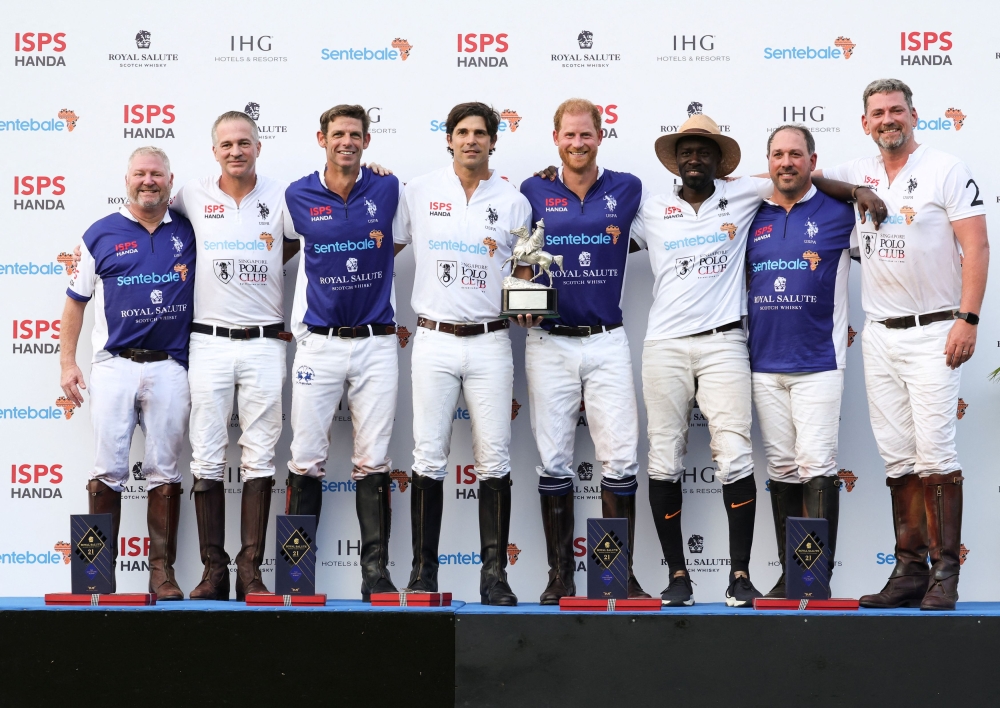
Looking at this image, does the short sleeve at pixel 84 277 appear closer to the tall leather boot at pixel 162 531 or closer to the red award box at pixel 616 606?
the tall leather boot at pixel 162 531

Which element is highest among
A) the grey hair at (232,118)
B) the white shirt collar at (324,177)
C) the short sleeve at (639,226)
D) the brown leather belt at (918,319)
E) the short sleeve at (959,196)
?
the grey hair at (232,118)

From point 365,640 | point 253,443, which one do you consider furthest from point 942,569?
point 253,443

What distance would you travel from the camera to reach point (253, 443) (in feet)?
14.7

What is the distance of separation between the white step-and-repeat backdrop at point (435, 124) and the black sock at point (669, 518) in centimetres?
44

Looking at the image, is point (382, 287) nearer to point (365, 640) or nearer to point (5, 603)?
point (365, 640)

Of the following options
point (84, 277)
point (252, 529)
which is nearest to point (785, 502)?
point (252, 529)

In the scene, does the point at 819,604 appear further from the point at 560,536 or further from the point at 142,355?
the point at 142,355

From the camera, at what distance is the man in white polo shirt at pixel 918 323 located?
4.05 meters

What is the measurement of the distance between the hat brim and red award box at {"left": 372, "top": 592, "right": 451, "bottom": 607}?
2.06 m

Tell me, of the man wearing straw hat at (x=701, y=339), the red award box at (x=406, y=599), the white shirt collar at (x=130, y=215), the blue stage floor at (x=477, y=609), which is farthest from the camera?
the white shirt collar at (x=130, y=215)

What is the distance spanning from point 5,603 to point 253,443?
1.17 m

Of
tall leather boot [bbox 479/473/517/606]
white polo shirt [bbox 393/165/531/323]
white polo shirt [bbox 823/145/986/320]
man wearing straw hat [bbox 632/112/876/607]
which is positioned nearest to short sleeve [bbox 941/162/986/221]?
white polo shirt [bbox 823/145/986/320]

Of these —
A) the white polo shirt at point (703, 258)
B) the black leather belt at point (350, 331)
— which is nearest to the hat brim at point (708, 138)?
the white polo shirt at point (703, 258)

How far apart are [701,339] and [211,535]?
2.25 m
